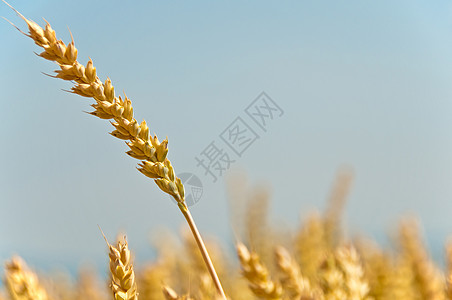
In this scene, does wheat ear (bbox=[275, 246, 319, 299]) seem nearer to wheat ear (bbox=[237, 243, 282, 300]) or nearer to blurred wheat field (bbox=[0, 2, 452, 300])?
blurred wheat field (bbox=[0, 2, 452, 300])

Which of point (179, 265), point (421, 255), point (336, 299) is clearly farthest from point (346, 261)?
point (179, 265)

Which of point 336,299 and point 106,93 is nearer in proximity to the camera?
point 106,93

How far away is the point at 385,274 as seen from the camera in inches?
35.9

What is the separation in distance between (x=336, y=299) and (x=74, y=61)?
46 cm

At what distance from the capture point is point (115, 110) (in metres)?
0.38

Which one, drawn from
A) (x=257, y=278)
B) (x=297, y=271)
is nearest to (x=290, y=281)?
(x=297, y=271)

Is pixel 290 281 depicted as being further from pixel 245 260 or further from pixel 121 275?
pixel 121 275

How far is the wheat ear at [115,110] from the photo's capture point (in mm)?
367

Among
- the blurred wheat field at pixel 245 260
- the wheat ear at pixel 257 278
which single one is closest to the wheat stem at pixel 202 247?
the blurred wheat field at pixel 245 260

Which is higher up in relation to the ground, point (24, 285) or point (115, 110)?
point (115, 110)

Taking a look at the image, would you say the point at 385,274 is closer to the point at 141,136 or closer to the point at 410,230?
the point at 410,230

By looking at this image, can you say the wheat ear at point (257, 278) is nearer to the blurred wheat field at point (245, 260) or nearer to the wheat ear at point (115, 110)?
the blurred wheat field at point (245, 260)

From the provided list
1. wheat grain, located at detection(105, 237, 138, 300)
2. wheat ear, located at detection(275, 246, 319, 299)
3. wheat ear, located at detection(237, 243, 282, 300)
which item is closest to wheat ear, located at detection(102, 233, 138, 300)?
wheat grain, located at detection(105, 237, 138, 300)

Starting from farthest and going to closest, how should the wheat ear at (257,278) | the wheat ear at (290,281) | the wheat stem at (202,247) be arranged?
the wheat ear at (290,281), the wheat ear at (257,278), the wheat stem at (202,247)
